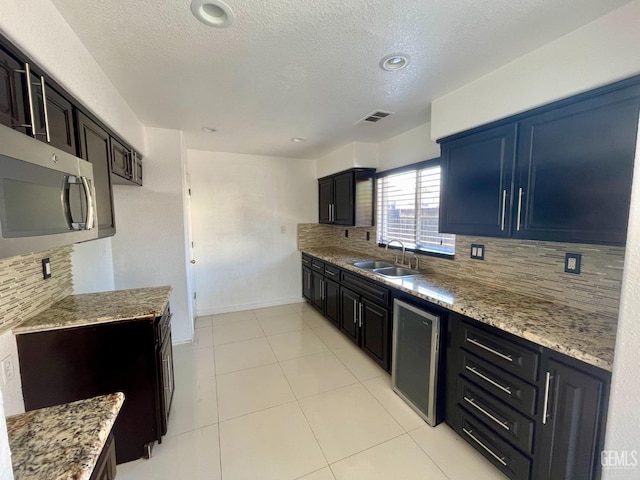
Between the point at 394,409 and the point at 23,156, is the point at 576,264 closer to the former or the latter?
the point at 394,409

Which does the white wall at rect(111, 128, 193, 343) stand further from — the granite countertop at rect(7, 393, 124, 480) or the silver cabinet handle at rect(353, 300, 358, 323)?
the granite countertop at rect(7, 393, 124, 480)

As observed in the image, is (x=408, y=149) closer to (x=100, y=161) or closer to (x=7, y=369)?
(x=100, y=161)

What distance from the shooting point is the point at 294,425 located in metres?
1.96

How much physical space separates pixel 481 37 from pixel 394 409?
98.2 inches

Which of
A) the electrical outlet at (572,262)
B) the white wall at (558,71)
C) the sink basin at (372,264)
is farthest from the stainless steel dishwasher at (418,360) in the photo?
the white wall at (558,71)

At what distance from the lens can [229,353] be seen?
116 inches

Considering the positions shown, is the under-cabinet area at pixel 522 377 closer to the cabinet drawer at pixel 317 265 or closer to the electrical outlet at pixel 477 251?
the electrical outlet at pixel 477 251

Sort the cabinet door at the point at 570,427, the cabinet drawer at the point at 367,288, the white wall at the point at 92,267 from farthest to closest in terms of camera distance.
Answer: the cabinet drawer at the point at 367,288 → the white wall at the point at 92,267 → the cabinet door at the point at 570,427

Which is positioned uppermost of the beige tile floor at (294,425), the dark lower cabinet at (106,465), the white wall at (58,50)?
the white wall at (58,50)

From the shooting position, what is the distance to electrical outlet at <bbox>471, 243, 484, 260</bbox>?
→ 7.32 feet

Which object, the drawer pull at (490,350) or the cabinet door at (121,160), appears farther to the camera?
the cabinet door at (121,160)

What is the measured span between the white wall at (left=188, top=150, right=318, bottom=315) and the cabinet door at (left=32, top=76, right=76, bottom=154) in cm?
241

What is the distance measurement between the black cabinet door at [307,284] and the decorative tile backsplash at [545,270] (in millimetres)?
1944

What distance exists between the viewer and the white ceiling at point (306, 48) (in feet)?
4.08
